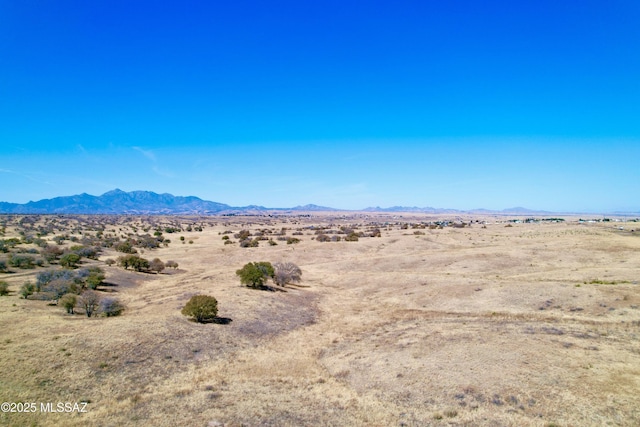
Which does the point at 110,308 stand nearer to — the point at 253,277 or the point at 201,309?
the point at 201,309

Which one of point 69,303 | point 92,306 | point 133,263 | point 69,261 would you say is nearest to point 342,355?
point 92,306

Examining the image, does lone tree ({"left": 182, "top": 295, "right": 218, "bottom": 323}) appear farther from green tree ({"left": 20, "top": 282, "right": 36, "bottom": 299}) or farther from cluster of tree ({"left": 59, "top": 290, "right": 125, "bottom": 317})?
green tree ({"left": 20, "top": 282, "right": 36, "bottom": 299})

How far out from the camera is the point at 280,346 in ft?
71.4

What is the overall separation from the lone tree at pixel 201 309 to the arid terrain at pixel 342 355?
85 centimetres

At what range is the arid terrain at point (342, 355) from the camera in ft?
42.5

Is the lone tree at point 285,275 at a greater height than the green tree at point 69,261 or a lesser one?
lesser

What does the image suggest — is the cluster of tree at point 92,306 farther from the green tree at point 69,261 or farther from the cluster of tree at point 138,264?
the green tree at point 69,261

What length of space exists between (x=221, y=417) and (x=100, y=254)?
2008 inches

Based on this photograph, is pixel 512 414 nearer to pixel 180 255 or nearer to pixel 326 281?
pixel 326 281

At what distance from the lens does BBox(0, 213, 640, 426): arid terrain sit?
12961 mm

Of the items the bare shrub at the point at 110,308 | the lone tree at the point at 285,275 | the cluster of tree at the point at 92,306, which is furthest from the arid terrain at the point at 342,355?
the lone tree at the point at 285,275

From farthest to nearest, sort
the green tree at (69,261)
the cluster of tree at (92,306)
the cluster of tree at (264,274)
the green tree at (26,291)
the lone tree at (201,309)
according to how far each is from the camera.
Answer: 1. the green tree at (69,261)
2. the cluster of tree at (264,274)
3. the green tree at (26,291)
4. the cluster of tree at (92,306)
5. the lone tree at (201,309)

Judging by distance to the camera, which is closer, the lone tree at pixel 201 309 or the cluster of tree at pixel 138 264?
Result: the lone tree at pixel 201 309

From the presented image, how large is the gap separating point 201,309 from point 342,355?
10272 millimetres
